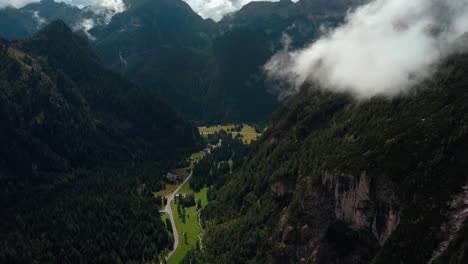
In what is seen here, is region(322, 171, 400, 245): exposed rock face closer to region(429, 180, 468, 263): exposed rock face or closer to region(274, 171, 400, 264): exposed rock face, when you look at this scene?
region(274, 171, 400, 264): exposed rock face

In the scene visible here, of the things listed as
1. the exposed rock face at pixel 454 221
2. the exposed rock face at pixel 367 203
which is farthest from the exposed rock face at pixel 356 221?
the exposed rock face at pixel 454 221

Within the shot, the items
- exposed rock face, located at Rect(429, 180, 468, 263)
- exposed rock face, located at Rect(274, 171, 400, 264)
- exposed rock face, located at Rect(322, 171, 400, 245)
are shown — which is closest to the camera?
exposed rock face, located at Rect(429, 180, 468, 263)

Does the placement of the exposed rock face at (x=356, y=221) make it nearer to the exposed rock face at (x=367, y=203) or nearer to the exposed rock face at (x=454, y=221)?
the exposed rock face at (x=367, y=203)

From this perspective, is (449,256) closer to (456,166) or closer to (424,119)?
(456,166)

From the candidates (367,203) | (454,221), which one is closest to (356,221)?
(367,203)

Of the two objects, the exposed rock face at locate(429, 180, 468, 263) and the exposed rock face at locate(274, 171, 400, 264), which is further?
the exposed rock face at locate(274, 171, 400, 264)

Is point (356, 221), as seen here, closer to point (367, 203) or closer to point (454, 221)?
point (367, 203)

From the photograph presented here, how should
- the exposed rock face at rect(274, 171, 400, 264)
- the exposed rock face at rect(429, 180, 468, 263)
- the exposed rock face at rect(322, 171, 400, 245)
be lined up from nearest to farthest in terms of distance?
the exposed rock face at rect(429, 180, 468, 263), the exposed rock face at rect(322, 171, 400, 245), the exposed rock face at rect(274, 171, 400, 264)

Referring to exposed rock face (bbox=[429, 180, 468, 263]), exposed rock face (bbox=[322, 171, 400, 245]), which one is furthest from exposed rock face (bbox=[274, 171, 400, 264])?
exposed rock face (bbox=[429, 180, 468, 263])

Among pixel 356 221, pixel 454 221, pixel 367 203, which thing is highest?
pixel 454 221

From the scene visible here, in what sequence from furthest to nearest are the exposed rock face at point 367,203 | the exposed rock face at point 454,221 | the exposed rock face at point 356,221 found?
the exposed rock face at point 356,221 → the exposed rock face at point 367,203 → the exposed rock face at point 454,221

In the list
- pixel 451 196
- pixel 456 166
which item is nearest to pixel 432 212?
pixel 451 196
